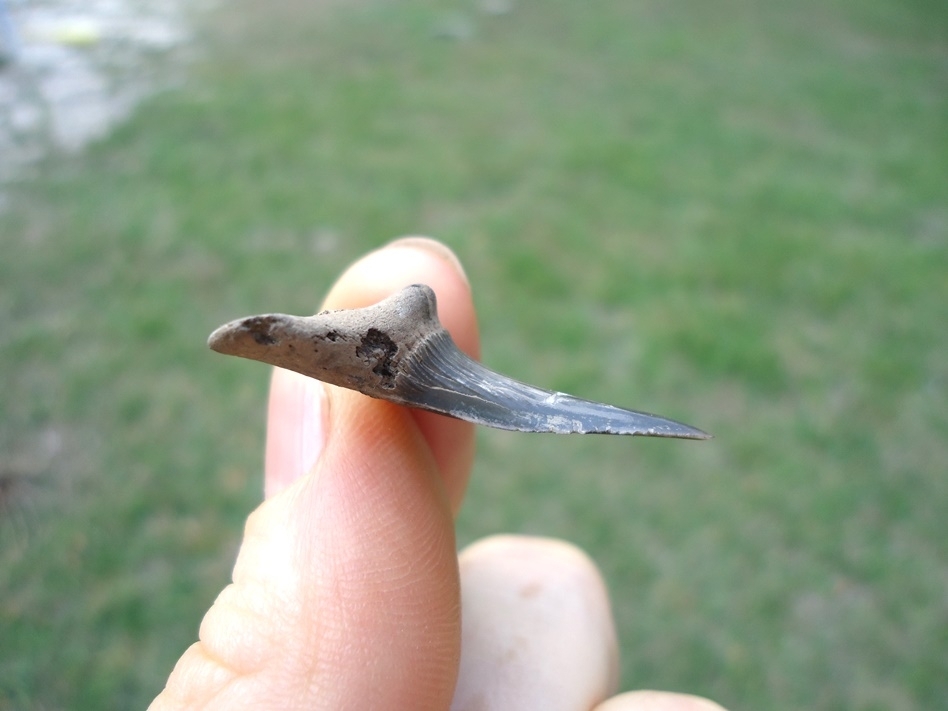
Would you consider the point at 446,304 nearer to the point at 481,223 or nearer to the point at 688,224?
the point at 481,223

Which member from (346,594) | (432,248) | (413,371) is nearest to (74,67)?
(432,248)

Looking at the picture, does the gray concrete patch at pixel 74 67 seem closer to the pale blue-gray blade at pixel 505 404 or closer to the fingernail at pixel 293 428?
the fingernail at pixel 293 428

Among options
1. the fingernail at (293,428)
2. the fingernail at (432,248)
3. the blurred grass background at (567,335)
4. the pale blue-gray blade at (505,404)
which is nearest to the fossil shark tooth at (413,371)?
the pale blue-gray blade at (505,404)

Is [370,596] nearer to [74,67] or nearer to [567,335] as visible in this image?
[567,335]

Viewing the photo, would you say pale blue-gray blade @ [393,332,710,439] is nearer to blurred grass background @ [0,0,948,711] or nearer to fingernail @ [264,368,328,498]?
fingernail @ [264,368,328,498]

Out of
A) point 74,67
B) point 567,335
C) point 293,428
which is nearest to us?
point 293,428

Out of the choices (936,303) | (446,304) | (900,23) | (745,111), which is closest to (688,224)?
(936,303)

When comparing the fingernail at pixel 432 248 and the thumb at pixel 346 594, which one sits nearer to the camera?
the thumb at pixel 346 594
